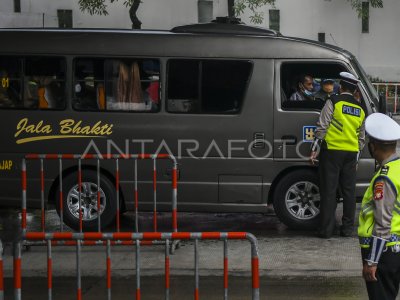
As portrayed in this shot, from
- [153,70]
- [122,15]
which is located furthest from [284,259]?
[122,15]

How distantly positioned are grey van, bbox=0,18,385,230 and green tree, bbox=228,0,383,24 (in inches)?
731

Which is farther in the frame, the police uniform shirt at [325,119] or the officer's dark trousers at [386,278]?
the police uniform shirt at [325,119]

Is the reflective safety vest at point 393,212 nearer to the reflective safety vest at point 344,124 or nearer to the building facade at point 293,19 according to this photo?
the reflective safety vest at point 344,124

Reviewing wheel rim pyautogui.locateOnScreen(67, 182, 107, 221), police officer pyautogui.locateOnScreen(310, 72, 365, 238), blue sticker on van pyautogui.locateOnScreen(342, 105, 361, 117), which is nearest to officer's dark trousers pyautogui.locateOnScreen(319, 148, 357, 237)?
police officer pyautogui.locateOnScreen(310, 72, 365, 238)

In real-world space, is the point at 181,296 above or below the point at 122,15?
below

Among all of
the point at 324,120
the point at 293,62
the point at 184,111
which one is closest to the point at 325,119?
the point at 324,120

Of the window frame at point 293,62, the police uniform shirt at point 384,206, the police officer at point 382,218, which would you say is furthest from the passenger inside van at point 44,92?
the police uniform shirt at point 384,206

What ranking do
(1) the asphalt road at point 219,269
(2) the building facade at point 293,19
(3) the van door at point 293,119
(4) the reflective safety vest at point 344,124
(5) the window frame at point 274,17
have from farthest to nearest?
(5) the window frame at point 274,17 → (2) the building facade at point 293,19 → (3) the van door at point 293,119 → (4) the reflective safety vest at point 344,124 → (1) the asphalt road at point 219,269

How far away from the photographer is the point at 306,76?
9.73m

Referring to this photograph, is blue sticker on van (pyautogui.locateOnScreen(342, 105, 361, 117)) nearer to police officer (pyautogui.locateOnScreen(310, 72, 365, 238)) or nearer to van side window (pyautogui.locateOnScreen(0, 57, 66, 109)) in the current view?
police officer (pyautogui.locateOnScreen(310, 72, 365, 238))

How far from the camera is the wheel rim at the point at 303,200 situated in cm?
961

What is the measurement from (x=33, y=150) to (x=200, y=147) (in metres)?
2.09

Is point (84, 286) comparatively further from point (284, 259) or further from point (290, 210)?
point (290, 210)

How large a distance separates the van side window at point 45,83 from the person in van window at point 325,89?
127 inches
